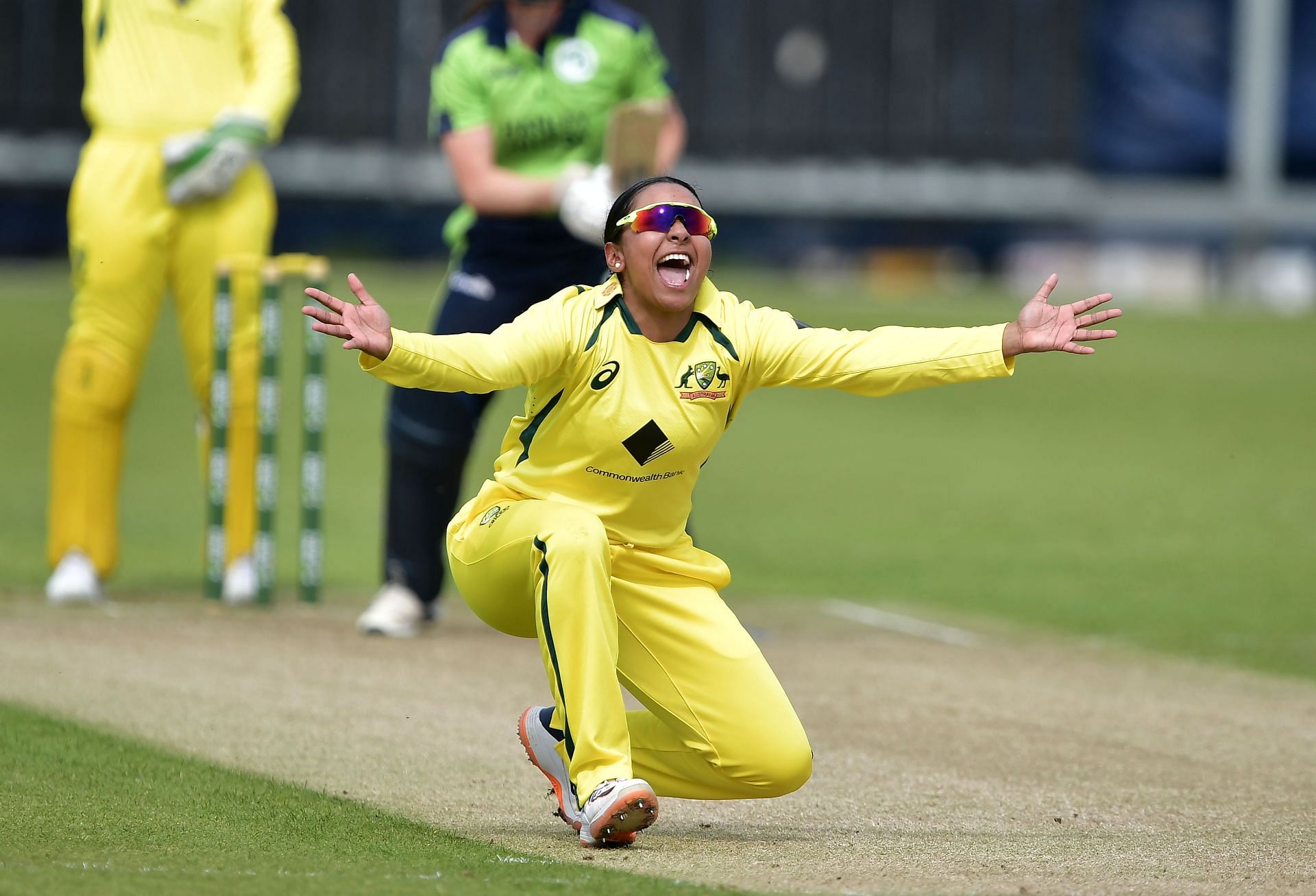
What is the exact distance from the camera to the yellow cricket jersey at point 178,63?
8.30 m

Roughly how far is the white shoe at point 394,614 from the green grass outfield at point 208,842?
2.28 m

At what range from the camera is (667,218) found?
485 centimetres

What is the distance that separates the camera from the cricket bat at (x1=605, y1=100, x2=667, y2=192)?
7.66m

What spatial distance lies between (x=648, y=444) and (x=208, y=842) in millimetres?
1412

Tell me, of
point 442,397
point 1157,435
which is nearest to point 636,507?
point 442,397

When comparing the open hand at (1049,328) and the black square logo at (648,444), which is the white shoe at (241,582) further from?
the open hand at (1049,328)

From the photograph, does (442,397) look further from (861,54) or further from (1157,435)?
(861,54)

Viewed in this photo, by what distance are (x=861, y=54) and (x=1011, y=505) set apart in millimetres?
19937

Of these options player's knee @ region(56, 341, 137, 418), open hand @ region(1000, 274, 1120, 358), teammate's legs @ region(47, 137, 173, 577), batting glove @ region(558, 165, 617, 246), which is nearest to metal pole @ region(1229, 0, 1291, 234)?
batting glove @ region(558, 165, 617, 246)

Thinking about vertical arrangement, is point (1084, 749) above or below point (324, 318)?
below

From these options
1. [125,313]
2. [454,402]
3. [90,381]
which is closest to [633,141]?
[454,402]

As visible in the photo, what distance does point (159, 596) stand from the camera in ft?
29.2

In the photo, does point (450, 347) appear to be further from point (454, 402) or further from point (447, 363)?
point (454, 402)

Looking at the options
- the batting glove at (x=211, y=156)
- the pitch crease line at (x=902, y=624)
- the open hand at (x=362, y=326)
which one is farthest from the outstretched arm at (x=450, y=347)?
the pitch crease line at (x=902, y=624)
